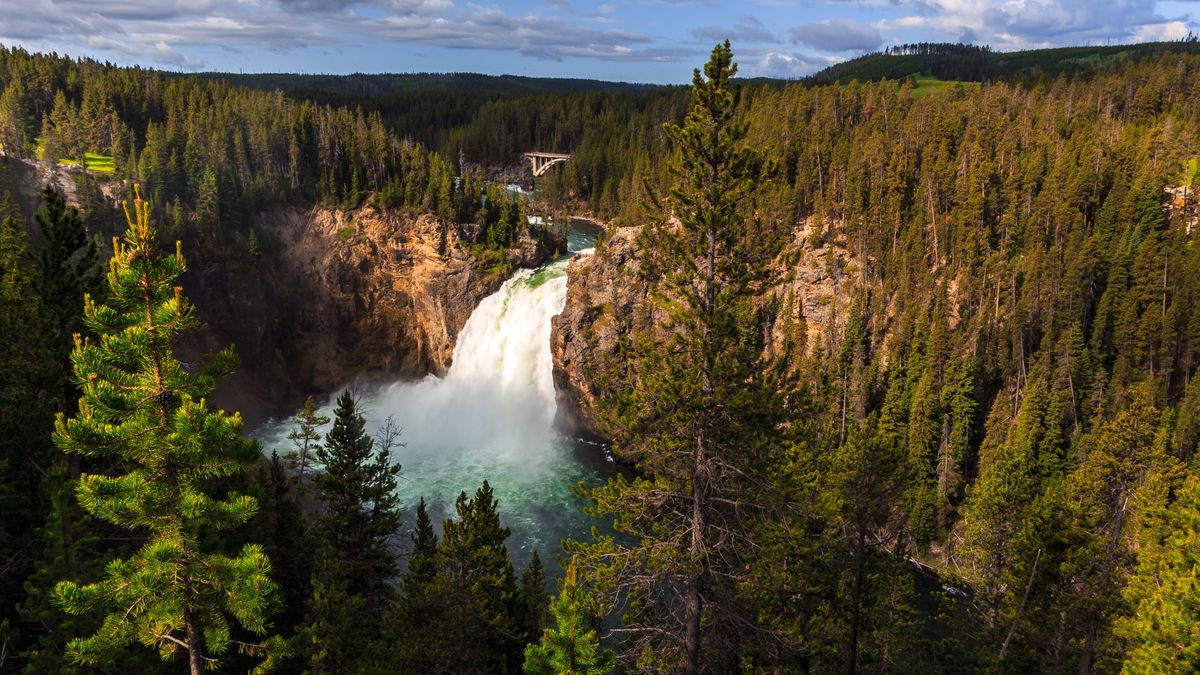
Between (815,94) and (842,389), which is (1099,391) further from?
(815,94)

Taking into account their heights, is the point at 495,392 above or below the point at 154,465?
below

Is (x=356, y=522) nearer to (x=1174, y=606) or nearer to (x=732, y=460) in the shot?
(x=732, y=460)

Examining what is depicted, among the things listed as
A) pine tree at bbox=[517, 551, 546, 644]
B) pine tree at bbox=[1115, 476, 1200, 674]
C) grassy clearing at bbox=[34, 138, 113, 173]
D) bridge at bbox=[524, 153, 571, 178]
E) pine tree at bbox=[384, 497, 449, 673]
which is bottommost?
pine tree at bbox=[517, 551, 546, 644]

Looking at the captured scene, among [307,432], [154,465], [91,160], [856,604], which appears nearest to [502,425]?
[307,432]

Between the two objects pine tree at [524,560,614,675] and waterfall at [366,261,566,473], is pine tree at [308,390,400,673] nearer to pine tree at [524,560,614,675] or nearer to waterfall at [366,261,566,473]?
pine tree at [524,560,614,675]

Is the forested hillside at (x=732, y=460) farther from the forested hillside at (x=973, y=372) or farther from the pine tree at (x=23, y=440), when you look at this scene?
the forested hillside at (x=973, y=372)

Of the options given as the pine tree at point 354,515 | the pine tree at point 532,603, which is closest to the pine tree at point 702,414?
the pine tree at point 532,603

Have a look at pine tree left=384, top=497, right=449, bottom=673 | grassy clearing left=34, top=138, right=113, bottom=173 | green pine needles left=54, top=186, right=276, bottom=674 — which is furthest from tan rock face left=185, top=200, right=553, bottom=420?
green pine needles left=54, top=186, right=276, bottom=674
